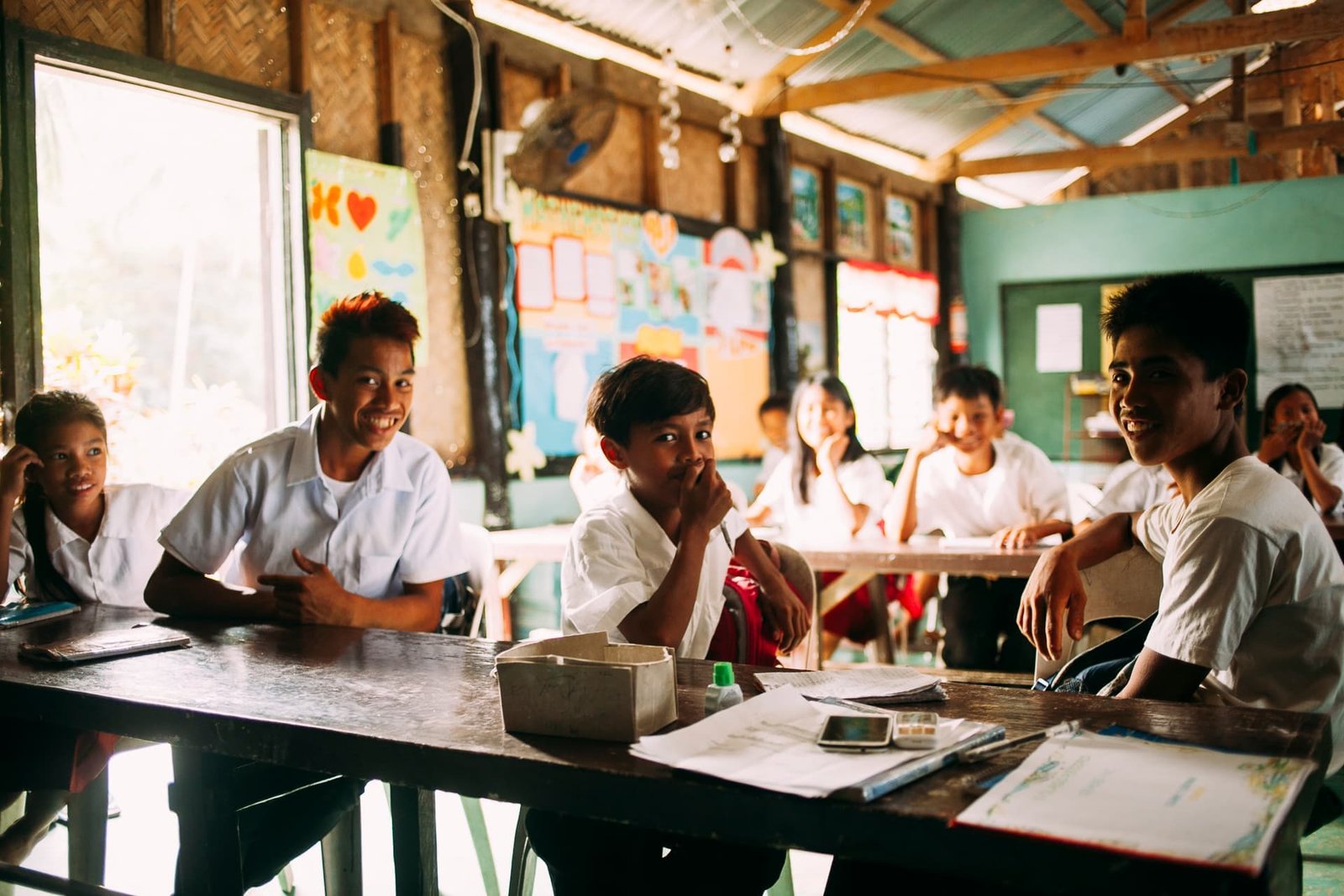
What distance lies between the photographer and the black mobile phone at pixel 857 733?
1212 millimetres

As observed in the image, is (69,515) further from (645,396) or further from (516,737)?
(516,737)

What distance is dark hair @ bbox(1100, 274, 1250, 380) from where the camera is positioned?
171 centimetres

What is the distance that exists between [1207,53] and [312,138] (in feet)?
17.0

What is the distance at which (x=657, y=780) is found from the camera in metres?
1.17

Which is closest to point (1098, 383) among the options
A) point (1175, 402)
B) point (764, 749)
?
point (1175, 402)

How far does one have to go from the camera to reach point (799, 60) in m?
7.57

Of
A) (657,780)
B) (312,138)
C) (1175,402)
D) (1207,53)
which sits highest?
(1207,53)

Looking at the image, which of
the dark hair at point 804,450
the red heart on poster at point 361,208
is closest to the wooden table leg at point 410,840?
the dark hair at point 804,450

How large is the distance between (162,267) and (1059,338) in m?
7.89

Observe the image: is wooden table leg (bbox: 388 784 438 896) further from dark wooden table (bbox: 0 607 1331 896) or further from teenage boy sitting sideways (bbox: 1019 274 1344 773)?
teenage boy sitting sideways (bbox: 1019 274 1344 773)

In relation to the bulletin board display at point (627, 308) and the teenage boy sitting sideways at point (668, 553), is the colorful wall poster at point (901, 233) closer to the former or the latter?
the bulletin board display at point (627, 308)

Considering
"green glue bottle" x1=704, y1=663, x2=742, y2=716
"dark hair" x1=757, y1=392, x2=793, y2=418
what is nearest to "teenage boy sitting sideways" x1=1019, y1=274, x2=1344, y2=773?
"green glue bottle" x1=704, y1=663, x2=742, y2=716

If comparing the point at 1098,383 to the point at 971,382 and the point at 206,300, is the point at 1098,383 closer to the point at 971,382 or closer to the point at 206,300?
the point at 971,382

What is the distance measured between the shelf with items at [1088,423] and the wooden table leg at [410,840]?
915 centimetres
